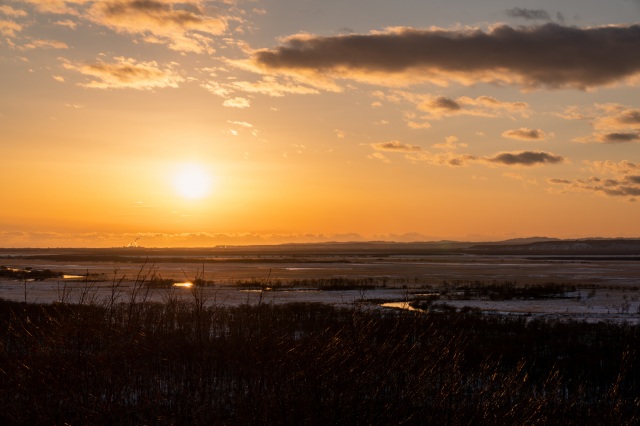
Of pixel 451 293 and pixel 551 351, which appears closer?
pixel 551 351

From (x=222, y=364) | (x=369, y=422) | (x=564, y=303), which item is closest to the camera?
(x=369, y=422)

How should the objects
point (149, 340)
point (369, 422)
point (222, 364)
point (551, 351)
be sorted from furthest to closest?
point (551, 351), point (222, 364), point (149, 340), point (369, 422)

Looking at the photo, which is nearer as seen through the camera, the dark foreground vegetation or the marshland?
the dark foreground vegetation

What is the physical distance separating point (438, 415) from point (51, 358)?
5650 mm

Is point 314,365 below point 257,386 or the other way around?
the other way around

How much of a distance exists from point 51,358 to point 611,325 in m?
23.3

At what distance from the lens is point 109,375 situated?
9555mm

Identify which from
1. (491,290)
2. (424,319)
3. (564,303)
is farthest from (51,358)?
(491,290)

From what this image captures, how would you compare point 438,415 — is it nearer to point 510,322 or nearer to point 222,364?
point 222,364

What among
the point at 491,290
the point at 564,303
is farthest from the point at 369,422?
the point at 491,290

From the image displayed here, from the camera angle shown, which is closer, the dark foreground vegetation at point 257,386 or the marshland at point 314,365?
the dark foreground vegetation at point 257,386

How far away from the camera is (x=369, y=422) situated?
25.4 feet

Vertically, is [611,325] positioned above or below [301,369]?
below

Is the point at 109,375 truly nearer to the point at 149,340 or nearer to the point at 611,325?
the point at 149,340
